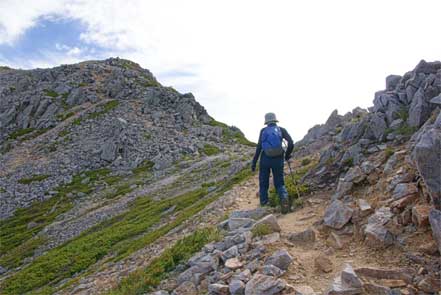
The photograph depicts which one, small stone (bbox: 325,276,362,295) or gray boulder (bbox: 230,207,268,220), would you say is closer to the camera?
small stone (bbox: 325,276,362,295)

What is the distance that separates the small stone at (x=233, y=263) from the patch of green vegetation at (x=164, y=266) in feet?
7.63

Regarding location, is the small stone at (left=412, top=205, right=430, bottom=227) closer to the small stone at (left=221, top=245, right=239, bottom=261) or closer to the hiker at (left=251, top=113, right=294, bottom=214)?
the small stone at (left=221, top=245, right=239, bottom=261)

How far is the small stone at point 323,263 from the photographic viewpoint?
10520 millimetres

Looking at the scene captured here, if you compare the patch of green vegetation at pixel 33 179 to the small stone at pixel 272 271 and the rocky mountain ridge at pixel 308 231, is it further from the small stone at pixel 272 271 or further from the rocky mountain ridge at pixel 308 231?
the small stone at pixel 272 271

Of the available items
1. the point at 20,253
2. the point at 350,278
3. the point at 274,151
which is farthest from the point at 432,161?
the point at 20,253

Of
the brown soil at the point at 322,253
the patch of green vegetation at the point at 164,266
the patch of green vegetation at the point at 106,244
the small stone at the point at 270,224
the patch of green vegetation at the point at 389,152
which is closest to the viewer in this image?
the brown soil at the point at 322,253

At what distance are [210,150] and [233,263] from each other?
50150 mm

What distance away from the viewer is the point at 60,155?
222 ft

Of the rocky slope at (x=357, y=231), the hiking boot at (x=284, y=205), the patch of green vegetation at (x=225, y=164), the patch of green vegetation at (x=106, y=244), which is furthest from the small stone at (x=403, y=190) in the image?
the patch of green vegetation at (x=225, y=164)

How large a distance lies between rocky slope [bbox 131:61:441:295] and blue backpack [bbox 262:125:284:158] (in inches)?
83.3

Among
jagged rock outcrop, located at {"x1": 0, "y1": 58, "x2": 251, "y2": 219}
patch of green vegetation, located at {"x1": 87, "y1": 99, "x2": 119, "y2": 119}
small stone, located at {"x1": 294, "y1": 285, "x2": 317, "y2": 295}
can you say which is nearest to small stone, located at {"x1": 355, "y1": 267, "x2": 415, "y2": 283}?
small stone, located at {"x1": 294, "y1": 285, "x2": 317, "y2": 295}

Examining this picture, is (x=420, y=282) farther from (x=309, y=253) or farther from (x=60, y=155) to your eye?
(x=60, y=155)

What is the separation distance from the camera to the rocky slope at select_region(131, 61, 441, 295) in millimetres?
9734

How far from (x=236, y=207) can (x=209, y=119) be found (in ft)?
195
